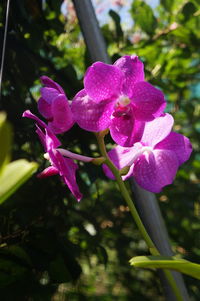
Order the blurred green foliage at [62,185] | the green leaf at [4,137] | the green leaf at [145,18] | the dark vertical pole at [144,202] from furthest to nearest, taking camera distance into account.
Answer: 1. the green leaf at [145,18]
2. the blurred green foliage at [62,185]
3. the dark vertical pole at [144,202]
4. the green leaf at [4,137]

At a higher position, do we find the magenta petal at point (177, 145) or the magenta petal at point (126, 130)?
the magenta petal at point (126, 130)

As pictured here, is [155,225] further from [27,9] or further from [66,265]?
[27,9]

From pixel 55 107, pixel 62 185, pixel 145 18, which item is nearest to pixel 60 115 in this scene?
pixel 55 107

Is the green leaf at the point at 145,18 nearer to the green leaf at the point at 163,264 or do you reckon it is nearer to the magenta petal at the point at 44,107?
the magenta petal at the point at 44,107

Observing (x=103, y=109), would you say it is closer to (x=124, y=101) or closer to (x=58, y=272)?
(x=124, y=101)

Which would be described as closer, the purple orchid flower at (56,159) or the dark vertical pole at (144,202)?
the purple orchid flower at (56,159)

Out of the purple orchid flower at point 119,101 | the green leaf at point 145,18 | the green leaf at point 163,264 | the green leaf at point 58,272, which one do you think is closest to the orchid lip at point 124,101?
the purple orchid flower at point 119,101

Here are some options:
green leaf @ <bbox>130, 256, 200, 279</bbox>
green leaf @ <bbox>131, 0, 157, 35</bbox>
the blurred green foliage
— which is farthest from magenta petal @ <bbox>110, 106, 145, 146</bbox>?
green leaf @ <bbox>131, 0, 157, 35</bbox>
